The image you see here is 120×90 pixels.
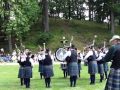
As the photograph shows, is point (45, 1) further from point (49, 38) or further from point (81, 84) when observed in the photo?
point (81, 84)

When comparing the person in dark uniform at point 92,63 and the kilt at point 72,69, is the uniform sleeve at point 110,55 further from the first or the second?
the person in dark uniform at point 92,63

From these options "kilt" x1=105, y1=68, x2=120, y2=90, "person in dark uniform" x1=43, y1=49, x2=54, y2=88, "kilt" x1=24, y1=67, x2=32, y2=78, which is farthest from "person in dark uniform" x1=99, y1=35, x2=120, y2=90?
"kilt" x1=24, y1=67, x2=32, y2=78

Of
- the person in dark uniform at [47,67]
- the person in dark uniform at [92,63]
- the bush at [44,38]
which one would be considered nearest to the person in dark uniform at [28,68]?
the person in dark uniform at [47,67]

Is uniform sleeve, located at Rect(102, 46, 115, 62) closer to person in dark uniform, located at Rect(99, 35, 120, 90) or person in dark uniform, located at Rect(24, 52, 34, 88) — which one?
person in dark uniform, located at Rect(99, 35, 120, 90)

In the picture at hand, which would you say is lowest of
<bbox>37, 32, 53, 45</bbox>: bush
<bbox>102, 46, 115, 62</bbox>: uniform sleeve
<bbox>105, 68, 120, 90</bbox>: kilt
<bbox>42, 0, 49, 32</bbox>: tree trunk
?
<bbox>37, 32, 53, 45</bbox>: bush

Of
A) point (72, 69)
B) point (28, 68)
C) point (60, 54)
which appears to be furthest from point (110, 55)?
point (60, 54)

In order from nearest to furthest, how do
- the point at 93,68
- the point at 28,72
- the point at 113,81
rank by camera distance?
the point at 113,81 → the point at 28,72 → the point at 93,68

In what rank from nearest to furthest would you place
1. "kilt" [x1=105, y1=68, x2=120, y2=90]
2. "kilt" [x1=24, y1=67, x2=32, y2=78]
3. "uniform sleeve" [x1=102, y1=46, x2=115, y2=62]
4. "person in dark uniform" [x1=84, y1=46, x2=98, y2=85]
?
"uniform sleeve" [x1=102, y1=46, x2=115, y2=62] → "kilt" [x1=105, y1=68, x2=120, y2=90] → "kilt" [x1=24, y1=67, x2=32, y2=78] → "person in dark uniform" [x1=84, y1=46, x2=98, y2=85]

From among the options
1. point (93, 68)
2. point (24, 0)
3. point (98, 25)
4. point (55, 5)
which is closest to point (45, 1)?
point (55, 5)

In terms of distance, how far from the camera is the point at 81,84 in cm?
1939

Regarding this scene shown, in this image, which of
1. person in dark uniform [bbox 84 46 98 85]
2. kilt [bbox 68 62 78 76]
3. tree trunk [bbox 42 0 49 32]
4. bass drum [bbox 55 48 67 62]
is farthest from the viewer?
tree trunk [bbox 42 0 49 32]

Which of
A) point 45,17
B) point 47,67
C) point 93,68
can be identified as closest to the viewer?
point 47,67

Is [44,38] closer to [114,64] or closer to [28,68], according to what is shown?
[28,68]

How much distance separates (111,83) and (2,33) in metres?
37.9
